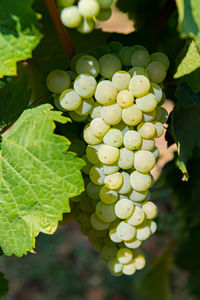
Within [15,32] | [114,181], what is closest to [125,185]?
[114,181]

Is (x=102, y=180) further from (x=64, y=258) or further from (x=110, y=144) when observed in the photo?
(x=64, y=258)

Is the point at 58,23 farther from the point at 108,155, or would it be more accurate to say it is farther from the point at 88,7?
the point at 108,155

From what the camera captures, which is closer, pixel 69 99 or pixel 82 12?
pixel 82 12

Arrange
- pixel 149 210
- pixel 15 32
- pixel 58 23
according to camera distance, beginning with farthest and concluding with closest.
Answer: pixel 149 210
pixel 58 23
pixel 15 32

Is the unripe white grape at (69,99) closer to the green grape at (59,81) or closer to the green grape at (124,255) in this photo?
the green grape at (59,81)

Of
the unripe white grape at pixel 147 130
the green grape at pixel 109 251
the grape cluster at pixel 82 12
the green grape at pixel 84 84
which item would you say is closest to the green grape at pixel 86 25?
the grape cluster at pixel 82 12

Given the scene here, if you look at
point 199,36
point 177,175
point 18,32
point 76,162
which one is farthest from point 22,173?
point 177,175
